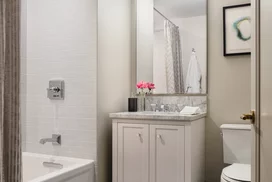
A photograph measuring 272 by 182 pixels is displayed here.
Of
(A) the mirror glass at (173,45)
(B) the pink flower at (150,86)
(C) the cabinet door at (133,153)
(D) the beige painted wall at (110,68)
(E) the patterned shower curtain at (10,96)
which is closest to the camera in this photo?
(E) the patterned shower curtain at (10,96)

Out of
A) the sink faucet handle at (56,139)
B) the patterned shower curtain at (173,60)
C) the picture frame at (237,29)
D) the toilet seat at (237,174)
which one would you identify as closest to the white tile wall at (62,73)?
the sink faucet handle at (56,139)

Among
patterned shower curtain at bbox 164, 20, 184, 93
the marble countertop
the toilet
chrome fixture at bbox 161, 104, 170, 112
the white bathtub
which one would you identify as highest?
patterned shower curtain at bbox 164, 20, 184, 93

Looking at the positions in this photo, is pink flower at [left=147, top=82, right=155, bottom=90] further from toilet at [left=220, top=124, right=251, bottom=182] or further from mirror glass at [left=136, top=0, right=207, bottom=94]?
toilet at [left=220, top=124, right=251, bottom=182]

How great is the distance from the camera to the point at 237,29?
2.72m

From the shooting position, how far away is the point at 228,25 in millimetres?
2754

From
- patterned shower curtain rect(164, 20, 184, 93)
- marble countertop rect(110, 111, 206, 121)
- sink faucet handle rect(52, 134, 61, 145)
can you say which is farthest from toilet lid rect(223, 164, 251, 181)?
sink faucet handle rect(52, 134, 61, 145)

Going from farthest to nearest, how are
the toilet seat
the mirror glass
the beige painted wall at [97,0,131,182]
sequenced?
the mirror glass, the beige painted wall at [97,0,131,182], the toilet seat

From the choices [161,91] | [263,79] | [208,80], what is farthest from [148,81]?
[263,79]

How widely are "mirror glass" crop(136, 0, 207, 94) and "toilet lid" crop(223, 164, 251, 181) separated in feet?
2.60

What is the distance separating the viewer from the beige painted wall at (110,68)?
2.60 m

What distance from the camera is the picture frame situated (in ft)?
8.80

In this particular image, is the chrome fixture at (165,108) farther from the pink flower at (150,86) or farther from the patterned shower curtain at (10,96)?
the patterned shower curtain at (10,96)

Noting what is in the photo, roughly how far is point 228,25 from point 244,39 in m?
0.20

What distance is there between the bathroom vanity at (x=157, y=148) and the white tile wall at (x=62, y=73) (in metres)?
0.28
